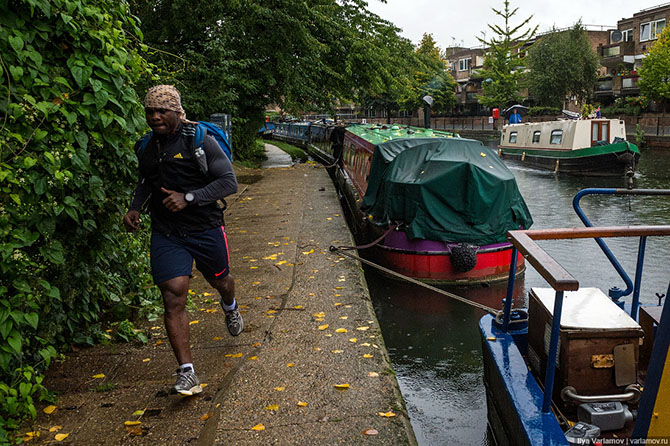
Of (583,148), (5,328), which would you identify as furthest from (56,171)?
(583,148)

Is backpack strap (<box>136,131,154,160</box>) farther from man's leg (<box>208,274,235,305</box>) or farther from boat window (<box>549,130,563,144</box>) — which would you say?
boat window (<box>549,130,563,144</box>)

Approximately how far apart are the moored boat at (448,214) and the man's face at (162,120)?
540 cm

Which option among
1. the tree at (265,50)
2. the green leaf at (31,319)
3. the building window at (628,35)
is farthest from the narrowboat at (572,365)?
the building window at (628,35)

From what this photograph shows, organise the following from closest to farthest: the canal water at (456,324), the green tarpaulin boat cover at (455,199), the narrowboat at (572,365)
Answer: the narrowboat at (572,365) < the canal water at (456,324) < the green tarpaulin boat cover at (455,199)

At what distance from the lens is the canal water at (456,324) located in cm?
521

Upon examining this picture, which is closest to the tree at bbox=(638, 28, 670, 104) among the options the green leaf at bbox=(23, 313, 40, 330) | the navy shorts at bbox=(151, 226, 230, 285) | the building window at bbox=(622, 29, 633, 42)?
the building window at bbox=(622, 29, 633, 42)

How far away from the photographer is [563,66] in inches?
1799

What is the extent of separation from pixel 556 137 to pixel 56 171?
24.4 metres

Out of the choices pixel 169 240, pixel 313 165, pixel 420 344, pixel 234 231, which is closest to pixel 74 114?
pixel 169 240

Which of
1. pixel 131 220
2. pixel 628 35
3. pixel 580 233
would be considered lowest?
pixel 580 233

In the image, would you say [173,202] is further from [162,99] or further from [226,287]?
[226,287]

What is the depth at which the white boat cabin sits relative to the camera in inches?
887

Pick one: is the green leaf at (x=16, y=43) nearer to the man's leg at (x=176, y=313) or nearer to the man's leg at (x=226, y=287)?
the man's leg at (x=176, y=313)

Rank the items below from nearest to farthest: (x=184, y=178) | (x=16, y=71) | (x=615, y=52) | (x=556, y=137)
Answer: (x=16, y=71)
(x=184, y=178)
(x=556, y=137)
(x=615, y=52)
